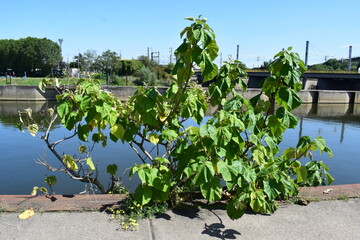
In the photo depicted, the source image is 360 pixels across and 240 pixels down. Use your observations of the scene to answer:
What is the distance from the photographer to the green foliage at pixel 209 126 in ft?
10.3

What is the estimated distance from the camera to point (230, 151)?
10.6 feet

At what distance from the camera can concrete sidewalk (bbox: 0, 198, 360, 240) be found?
9.74 feet

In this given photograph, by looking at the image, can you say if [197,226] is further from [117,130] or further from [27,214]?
[27,214]

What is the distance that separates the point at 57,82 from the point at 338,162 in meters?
8.17

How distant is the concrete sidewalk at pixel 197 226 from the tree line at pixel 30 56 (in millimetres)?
63477

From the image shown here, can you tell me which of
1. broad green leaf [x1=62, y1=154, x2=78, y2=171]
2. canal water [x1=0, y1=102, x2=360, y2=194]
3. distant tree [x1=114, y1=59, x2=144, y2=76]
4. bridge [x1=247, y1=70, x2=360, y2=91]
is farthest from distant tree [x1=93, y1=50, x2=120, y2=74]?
broad green leaf [x1=62, y1=154, x2=78, y2=171]

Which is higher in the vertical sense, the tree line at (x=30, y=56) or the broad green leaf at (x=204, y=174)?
the tree line at (x=30, y=56)

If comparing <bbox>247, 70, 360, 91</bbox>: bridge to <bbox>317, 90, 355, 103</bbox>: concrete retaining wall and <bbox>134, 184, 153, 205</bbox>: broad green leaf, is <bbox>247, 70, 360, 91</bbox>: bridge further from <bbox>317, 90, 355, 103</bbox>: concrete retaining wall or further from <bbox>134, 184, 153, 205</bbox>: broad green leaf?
<bbox>134, 184, 153, 205</bbox>: broad green leaf

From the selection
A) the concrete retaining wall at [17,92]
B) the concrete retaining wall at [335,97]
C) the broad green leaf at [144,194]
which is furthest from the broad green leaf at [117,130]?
the concrete retaining wall at [335,97]

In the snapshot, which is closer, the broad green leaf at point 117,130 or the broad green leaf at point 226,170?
the broad green leaf at point 226,170

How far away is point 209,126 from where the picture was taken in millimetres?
3135

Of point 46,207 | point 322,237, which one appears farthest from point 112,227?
point 322,237

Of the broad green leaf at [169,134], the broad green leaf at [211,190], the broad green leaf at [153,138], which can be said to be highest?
the broad green leaf at [169,134]

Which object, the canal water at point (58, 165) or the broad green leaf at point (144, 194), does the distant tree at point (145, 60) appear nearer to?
the canal water at point (58, 165)
